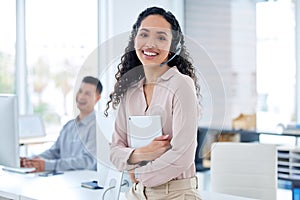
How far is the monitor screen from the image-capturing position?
96.7 inches

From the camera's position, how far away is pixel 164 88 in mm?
1398

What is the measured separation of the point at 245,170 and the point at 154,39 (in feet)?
5.20

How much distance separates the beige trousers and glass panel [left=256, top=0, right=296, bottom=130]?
3213 millimetres

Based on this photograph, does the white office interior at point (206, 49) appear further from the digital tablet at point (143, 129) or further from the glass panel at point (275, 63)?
the digital tablet at point (143, 129)

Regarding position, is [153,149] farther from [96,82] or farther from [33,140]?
[33,140]

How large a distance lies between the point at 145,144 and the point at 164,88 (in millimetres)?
187

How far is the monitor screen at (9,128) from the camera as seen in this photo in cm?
246

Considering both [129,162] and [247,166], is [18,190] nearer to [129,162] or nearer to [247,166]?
[129,162]

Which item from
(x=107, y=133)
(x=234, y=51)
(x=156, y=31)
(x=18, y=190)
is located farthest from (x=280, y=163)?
(x=156, y=31)

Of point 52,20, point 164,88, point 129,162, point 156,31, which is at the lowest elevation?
point 129,162

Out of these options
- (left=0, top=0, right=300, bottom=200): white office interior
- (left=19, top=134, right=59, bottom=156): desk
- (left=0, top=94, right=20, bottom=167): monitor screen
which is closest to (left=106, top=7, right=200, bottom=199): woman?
(left=0, top=94, right=20, bottom=167): monitor screen

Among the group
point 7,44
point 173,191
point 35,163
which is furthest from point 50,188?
point 7,44

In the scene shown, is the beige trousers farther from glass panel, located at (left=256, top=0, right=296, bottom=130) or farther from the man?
glass panel, located at (left=256, top=0, right=296, bottom=130)

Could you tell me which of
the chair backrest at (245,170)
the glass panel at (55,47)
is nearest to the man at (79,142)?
the chair backrest at (245,170)
